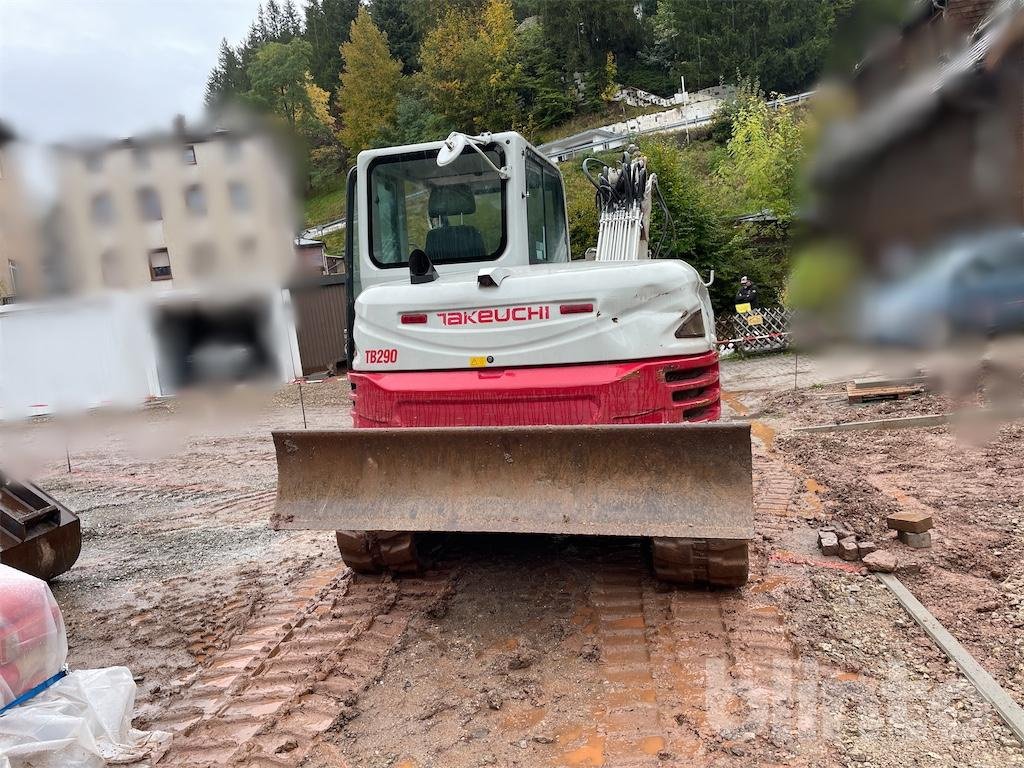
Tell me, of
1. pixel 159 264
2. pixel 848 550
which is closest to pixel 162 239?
pixel 159 264

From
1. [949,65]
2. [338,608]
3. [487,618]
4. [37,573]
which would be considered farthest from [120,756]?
[949,65]

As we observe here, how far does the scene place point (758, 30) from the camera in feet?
A: 10.4

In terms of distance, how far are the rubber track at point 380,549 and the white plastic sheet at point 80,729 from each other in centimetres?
136

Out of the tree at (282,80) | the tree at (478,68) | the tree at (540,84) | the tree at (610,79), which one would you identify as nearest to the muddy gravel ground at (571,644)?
the tree at (282,80)

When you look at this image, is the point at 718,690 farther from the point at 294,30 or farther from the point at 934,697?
the point at 294,30

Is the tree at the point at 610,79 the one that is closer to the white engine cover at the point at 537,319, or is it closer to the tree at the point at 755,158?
the tree at the point at 755,158

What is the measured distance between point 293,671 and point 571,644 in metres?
1.29

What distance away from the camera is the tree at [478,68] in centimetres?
2729

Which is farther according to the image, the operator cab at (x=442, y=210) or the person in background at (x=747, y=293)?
the person in background at (x=747, y=293)

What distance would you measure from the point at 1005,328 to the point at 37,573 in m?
5.31

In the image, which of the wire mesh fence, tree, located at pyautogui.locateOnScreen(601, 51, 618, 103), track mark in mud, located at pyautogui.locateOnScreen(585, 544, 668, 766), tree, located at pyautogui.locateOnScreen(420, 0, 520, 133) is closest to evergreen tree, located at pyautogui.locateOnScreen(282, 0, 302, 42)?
track mark in mud, located at pyautogui.locateOnScreen(585, 544, 668, 766)

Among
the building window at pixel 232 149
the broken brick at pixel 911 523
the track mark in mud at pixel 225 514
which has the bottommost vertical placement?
the track mark in mud at pixel 225 514

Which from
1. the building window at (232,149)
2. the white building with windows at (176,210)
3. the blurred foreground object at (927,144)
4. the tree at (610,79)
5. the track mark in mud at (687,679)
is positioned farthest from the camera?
the tree at (610,79)

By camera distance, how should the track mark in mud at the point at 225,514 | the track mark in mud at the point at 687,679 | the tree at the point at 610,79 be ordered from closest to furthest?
the track mark in mud at the point at 687,679, the track mark in mud at the point at 225,514, the tree at the point at 610,79
